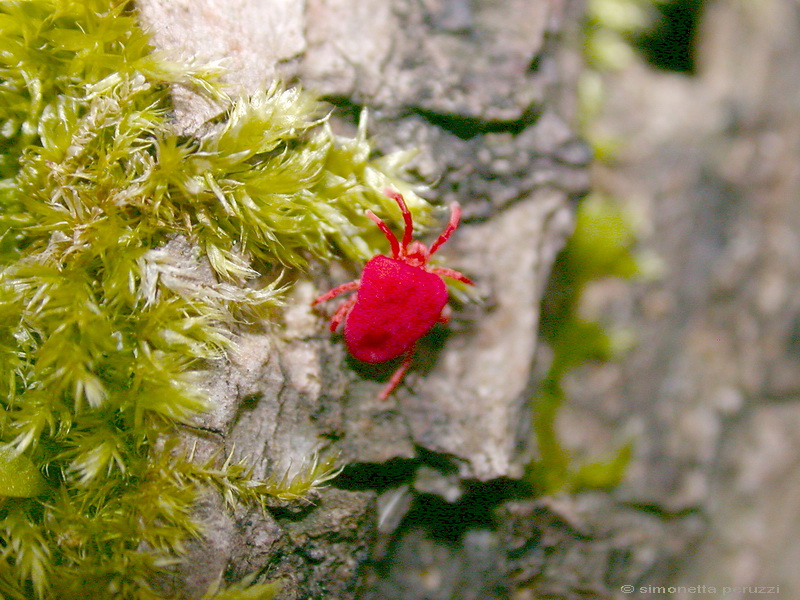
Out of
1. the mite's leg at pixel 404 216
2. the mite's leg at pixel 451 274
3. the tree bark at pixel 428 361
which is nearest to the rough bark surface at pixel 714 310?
the tree bark at pixel 428 361

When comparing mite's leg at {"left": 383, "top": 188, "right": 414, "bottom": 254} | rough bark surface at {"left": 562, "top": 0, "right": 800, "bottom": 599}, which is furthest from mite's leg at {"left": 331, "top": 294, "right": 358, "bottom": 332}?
rough bark surface at {"left": 562, "top": 0, "right": 800, "bottom": 599}

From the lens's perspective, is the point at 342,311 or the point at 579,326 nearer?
the point at 342,311

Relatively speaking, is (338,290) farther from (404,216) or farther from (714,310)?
(714,310)

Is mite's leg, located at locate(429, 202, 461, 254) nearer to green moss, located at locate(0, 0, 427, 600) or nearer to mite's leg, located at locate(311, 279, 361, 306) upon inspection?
mite's leg, located at locate(311, 279, 361, 306)

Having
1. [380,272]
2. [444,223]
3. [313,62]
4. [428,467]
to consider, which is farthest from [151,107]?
[428,467]

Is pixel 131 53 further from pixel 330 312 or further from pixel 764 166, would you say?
pixel 764 166

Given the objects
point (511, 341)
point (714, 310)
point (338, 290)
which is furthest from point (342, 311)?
point (714, 310)
